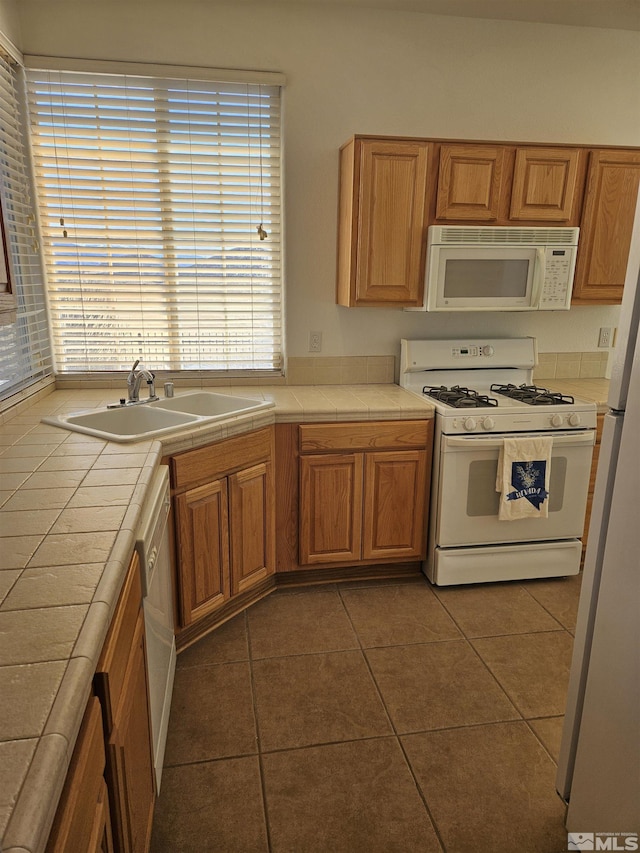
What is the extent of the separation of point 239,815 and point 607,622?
115 cm

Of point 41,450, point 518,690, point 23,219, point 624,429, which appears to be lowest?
point 518,690

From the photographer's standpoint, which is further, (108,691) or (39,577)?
(39,577)

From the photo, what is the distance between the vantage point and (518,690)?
215 centimetres

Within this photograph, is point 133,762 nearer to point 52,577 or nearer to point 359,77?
point 52,577

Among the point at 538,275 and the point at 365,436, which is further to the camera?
the point at 538,275

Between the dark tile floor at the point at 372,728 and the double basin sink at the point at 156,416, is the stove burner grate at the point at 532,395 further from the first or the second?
the double basin sink at the point at 156,416

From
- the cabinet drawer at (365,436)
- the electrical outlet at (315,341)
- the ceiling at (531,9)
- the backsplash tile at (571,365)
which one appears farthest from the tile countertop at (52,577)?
the ceiling at (531,9)

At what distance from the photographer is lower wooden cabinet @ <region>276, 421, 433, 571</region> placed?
271 cm

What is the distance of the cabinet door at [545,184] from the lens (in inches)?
110

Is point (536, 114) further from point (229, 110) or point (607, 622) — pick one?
point (607, 622)

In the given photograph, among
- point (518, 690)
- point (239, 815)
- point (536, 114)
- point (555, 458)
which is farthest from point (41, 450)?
point (536, 114)

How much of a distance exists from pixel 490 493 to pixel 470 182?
151 centimetres

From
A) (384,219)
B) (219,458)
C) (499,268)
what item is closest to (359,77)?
(384,219)

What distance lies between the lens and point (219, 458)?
2.36 meters
